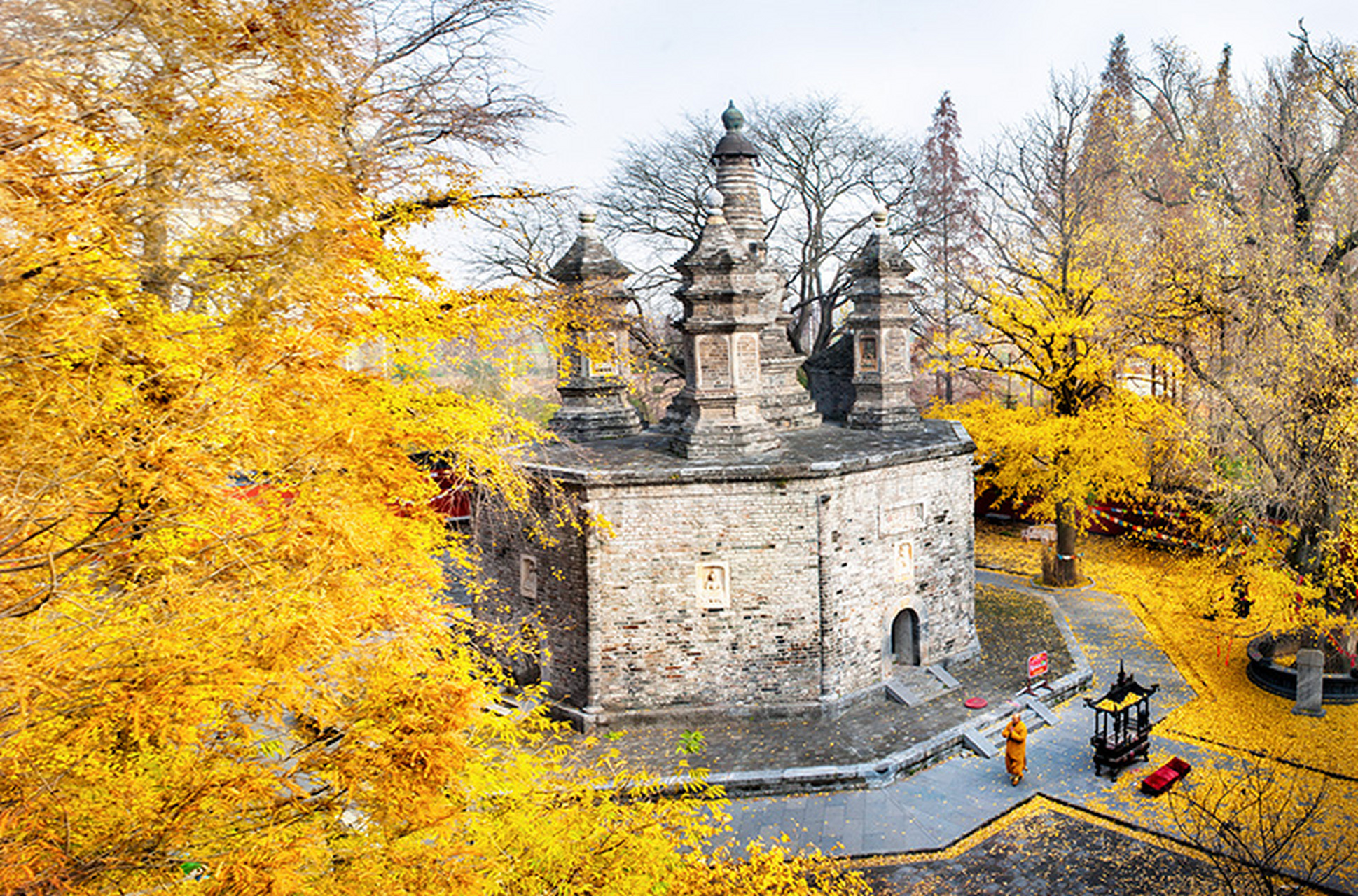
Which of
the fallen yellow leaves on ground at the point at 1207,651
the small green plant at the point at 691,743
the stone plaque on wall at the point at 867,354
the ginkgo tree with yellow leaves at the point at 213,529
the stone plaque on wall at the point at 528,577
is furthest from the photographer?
the stone plaque on wall at the point at 867,354

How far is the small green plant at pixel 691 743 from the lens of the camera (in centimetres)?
1231

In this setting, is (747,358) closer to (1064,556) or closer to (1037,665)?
(1037,665)

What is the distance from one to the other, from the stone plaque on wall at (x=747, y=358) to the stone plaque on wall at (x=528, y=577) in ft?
15.7

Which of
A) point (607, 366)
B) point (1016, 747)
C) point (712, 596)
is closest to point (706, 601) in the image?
point (712, 596)

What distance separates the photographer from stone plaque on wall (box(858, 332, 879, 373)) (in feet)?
60.0

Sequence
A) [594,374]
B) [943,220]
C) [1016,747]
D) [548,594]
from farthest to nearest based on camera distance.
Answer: [943,220] < [594,374] < [548,594] < [1016,747]

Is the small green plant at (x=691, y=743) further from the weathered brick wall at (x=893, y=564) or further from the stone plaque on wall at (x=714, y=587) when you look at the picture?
the weathered brick wall at (x=893, y=564)

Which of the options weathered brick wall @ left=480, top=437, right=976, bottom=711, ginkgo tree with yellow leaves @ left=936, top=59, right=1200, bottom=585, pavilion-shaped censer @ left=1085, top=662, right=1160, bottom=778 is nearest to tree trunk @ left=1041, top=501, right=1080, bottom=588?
ginkgo tree with yellow leaves @ left=936, top=59, right=1200, bottom=585

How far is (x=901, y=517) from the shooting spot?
625 inches

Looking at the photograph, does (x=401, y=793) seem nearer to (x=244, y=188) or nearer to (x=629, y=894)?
(x=629, y=894)

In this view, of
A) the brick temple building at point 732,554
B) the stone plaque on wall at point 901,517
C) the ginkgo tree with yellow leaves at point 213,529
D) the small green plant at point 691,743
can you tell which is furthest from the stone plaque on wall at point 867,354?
the ginkgo tree with yellow leaves at point 213,529

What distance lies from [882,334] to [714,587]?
266 inches

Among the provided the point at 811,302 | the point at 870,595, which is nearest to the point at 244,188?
the point at 870,595

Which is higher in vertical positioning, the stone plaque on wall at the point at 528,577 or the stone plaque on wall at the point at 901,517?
the stone plaque on wall at the point at 901,517
